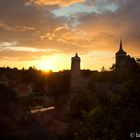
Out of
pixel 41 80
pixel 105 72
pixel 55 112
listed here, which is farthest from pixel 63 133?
pixel 41 80

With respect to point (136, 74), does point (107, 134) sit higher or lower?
lower

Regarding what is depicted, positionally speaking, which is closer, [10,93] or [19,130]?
[19,130]

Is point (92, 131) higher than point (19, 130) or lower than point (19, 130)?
higher

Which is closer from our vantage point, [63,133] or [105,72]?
[63,133]

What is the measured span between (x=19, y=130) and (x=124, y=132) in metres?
25.9

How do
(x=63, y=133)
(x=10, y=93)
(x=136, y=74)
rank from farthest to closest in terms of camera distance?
(x=10, y=93) → (x=63, y=133) → (x=136, y=74)

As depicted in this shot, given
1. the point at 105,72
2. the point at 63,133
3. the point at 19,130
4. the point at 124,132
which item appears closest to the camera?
the point at 124,132

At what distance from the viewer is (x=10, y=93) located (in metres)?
44.6

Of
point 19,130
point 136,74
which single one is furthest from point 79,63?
point 136,74

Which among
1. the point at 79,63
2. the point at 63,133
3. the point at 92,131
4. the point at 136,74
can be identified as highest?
the point at 79,63

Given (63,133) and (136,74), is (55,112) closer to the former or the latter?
(63,133)

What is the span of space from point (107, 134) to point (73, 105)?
4363cm

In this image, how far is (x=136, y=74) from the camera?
11898mm

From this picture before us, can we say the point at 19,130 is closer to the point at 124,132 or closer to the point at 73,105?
the point at 73,105
